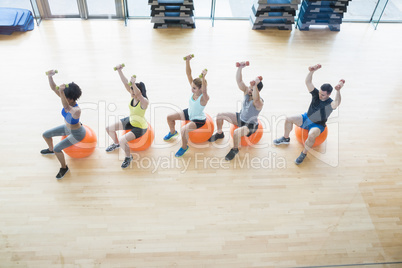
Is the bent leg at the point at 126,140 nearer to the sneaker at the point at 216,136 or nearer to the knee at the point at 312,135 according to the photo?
the sneaker at the point at 216,136

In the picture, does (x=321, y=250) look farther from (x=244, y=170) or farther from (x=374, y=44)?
(x=374, y=44)

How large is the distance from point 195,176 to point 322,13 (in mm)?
4263

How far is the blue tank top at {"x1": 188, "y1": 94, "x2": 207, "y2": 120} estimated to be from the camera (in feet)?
11.2

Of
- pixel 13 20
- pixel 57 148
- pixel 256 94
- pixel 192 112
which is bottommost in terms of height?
pixel 57 148

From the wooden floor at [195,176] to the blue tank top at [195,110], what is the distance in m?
0.43

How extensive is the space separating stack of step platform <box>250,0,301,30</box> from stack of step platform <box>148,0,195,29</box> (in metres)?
1.17

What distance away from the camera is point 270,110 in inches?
170

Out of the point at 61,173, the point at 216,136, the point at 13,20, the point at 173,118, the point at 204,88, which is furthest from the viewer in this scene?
the point at 13,20

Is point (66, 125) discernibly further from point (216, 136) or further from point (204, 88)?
point (216, 136)

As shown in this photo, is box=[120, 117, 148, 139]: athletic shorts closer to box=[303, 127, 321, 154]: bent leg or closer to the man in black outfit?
the man in black outfit

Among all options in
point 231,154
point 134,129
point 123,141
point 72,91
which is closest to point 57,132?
point 72,91

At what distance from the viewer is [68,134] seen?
3328 mm

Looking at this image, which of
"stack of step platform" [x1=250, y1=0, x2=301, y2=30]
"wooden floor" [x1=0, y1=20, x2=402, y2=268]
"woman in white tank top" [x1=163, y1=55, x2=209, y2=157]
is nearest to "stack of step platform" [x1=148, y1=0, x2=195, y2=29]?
"wooden floor" [x1=0, y1=20, x2=402, y2=268]

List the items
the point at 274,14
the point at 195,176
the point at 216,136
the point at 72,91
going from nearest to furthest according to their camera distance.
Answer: the point at 72,91 → the point at 195,176 → the point at 216,136 → the point at 274,14
